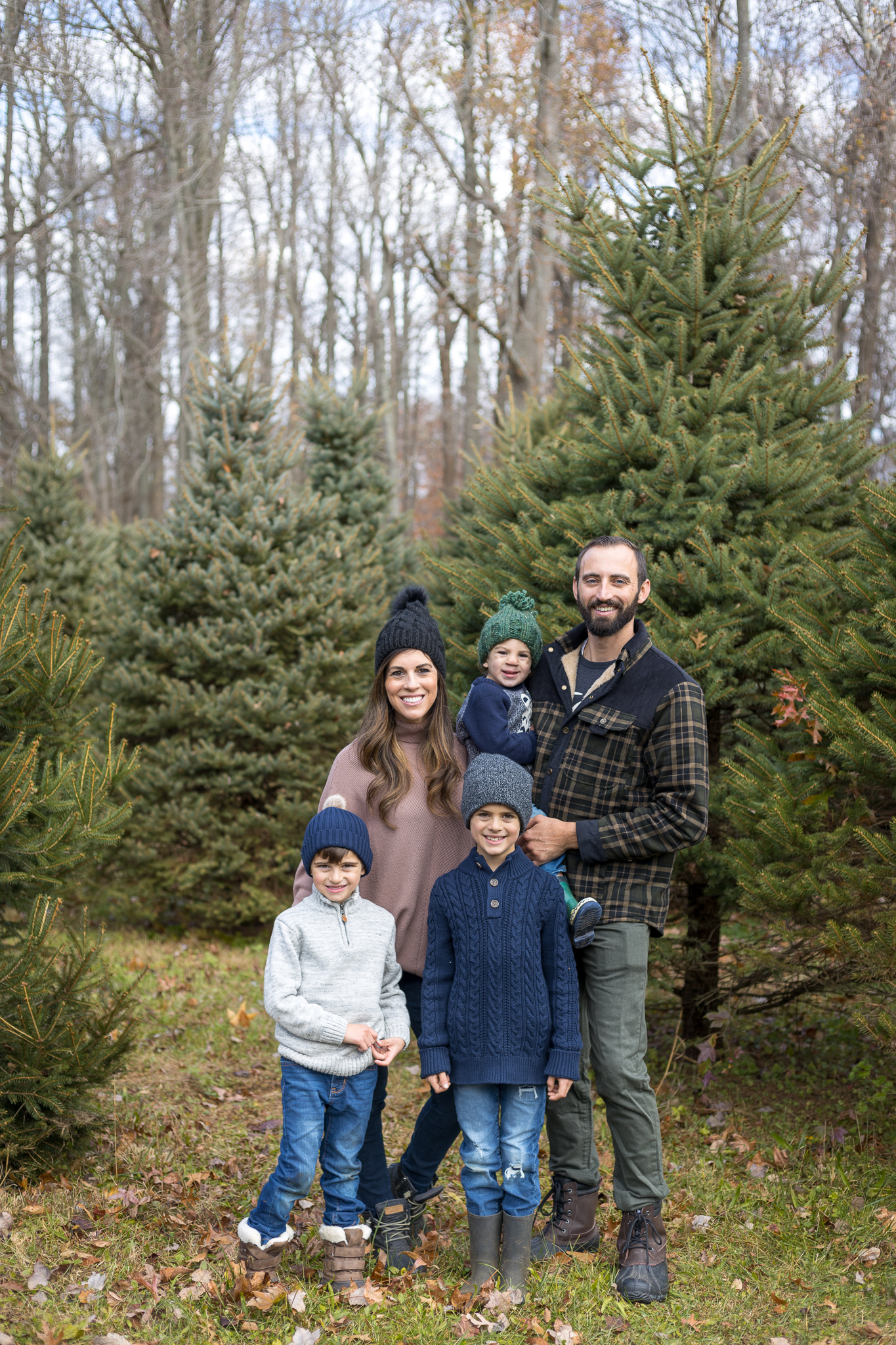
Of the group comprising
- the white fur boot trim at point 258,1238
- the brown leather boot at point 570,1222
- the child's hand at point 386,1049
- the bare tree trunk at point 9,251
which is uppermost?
the bare tree trunk at point 9,251

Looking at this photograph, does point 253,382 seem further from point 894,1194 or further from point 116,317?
point 116,317

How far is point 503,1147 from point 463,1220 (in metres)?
0.99

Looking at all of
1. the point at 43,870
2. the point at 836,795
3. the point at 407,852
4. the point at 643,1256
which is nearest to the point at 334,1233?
the point at 643,1256

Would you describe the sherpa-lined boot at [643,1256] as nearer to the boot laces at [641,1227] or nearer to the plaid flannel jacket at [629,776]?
the boot laces at [641,1227]

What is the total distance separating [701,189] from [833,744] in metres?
3.26

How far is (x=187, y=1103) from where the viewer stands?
5328mm

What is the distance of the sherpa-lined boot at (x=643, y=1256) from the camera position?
3.52m

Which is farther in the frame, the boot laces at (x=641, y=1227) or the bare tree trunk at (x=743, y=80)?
the bare tree trunk at (x=743, y=80)

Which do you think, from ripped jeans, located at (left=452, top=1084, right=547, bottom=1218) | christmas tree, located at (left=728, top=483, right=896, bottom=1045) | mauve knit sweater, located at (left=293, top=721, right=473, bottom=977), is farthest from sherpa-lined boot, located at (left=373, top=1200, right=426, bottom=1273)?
christmas tree, located at (left=728, top=483, right=896, bottom=1045)

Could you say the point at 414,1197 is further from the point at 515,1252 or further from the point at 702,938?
the point at 702,938

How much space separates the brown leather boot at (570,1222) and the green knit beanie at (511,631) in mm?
1953

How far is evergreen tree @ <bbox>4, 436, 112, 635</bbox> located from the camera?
475 inches

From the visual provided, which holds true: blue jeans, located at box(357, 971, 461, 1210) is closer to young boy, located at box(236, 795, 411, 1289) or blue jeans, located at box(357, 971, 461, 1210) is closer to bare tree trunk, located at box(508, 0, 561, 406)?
young boy, located at box(236, 795, 411, 1289)

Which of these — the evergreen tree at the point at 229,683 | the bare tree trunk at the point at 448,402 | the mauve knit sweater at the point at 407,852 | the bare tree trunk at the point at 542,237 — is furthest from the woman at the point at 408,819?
the bare tree trunk at the point at 448,402
